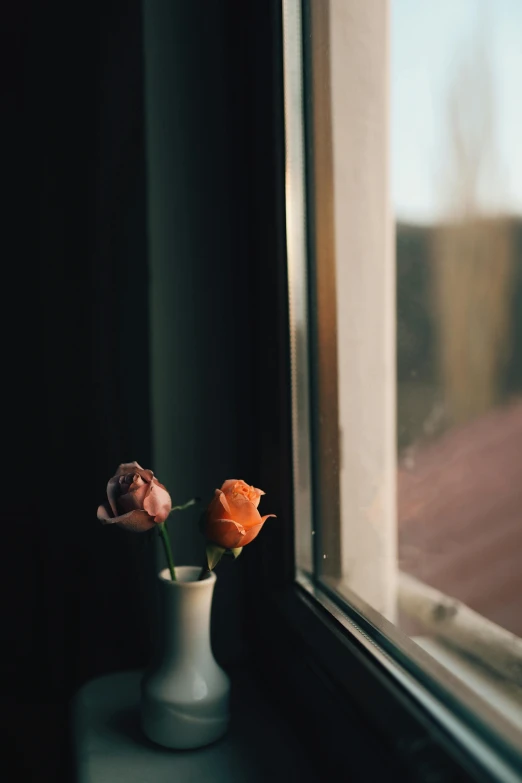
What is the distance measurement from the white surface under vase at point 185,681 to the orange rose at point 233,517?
67 millimetres

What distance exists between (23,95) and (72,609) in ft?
2.90

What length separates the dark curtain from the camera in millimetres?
1060

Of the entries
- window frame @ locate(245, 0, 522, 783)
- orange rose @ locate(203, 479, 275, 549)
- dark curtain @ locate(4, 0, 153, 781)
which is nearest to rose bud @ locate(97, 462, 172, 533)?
orange rose @ locate(203, 479, 275, 549)

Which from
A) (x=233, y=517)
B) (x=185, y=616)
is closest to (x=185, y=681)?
(x=185, y=616)

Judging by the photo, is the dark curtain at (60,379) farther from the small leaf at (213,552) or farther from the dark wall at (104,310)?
the small leaf at (213,552)

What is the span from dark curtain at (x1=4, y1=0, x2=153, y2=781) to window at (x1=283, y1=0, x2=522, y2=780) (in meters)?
0.34

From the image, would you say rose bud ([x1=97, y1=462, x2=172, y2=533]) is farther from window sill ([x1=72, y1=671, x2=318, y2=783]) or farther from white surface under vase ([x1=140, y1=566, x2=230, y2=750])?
window sill ([x1=72, y1=671, x2=318, y2=783])

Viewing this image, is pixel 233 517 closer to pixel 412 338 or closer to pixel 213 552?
pixel 213 552

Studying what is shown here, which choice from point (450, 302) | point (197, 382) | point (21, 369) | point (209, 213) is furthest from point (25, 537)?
point (450, 302)

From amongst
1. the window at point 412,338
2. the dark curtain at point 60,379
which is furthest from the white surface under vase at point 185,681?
the dark curtain at point 60,379

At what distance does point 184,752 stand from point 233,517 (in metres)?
0.25

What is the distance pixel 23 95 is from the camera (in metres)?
1.22

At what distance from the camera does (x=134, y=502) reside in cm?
65

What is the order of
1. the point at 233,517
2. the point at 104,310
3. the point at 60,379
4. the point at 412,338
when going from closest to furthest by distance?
the point at 233,517 < the point at 412,338 < the point at 104,310 < the point at 60,379
